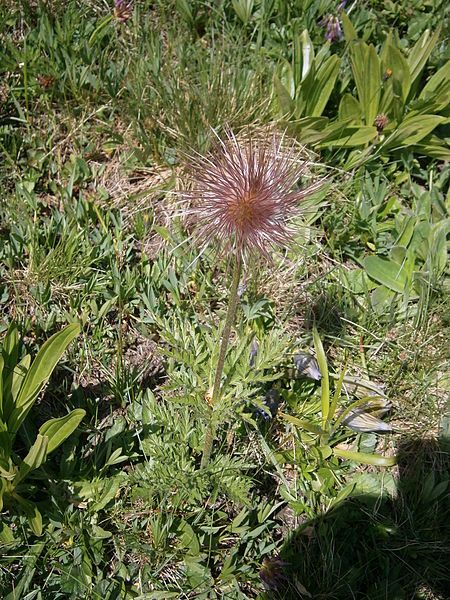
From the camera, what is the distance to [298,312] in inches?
128

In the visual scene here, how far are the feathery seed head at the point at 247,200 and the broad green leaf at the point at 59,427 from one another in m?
0.89

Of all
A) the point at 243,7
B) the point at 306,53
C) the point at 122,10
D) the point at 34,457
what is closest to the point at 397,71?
the point at 306,53

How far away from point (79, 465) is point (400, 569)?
4.48ft

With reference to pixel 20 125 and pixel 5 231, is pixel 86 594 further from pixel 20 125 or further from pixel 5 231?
pixel 20 125

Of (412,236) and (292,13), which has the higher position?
(292,13)

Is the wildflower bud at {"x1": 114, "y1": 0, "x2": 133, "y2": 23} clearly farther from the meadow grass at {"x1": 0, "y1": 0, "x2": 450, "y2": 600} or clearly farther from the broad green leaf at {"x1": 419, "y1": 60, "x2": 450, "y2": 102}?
the broad green leaf at {"x1": 419, "y1": 60, "x2": 450, "y2": 102}

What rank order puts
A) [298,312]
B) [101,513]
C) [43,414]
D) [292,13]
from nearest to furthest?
[101,513]
[43,414]
[298,312]
[292,13]

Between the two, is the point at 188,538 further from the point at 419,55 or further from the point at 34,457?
the point at 419,55

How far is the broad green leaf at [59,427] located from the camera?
7.93ft

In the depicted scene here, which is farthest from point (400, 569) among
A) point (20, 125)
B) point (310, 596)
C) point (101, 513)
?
point (20, 125)

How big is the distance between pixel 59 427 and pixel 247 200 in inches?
46.4

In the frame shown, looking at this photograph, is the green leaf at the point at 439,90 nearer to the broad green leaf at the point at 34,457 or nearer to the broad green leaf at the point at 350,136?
the broad green leaf at the point at 350,136

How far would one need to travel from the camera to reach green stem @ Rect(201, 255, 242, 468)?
6.33 feet

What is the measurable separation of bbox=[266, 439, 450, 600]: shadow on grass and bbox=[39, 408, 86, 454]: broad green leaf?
0.98 meters
